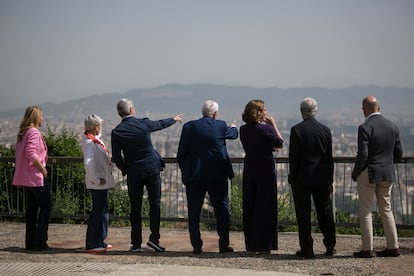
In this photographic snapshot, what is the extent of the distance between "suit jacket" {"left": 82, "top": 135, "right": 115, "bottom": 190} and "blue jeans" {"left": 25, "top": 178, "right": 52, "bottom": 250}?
68 centimetres

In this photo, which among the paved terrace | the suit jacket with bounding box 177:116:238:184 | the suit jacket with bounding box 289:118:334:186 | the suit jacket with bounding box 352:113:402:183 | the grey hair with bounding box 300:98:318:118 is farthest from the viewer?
the suit jacket with bounding box 177:116:238:184

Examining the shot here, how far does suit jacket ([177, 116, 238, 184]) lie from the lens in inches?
359

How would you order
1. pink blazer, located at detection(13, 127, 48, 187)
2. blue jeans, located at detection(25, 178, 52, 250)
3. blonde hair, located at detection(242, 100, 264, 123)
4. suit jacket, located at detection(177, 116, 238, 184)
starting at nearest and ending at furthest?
1. blonde hair, located at detection(242, 100, 264, 123)
2. suit jacket, located at detection(177, 116, 238, 184)
3. pink blazer, located at detection(13, 127, 48, 187)
4. blue jeans, located at detection(25, 178, 52, 250)

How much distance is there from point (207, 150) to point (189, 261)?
58.5 inches

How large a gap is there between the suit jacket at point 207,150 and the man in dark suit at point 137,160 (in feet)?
1.25

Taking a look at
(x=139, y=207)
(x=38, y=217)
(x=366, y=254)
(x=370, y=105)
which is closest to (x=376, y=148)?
(x=370, y=105)

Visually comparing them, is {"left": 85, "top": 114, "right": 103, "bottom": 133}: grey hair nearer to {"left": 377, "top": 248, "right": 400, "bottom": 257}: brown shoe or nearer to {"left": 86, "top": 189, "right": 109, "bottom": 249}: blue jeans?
{"left": 86, "top": 189, "right": 109, "bottom": 249}: blue jeans

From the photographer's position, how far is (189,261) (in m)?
8.49

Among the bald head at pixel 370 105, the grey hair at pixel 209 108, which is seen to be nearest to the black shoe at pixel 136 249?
the grey hair at pixel 209 108

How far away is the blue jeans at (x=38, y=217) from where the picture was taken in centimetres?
963

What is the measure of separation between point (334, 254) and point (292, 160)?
1.32 metres

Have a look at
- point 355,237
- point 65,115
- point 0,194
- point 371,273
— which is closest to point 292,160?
point 371,273

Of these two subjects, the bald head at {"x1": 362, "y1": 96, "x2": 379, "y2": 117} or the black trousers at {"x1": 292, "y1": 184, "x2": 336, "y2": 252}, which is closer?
the bald head at {"x1": 362, "y1": 96, "x2": 379, "y2": 117}

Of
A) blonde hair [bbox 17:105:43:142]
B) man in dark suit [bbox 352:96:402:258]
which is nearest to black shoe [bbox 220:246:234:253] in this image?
man in dark suit [bbox 352:96:402:258]
